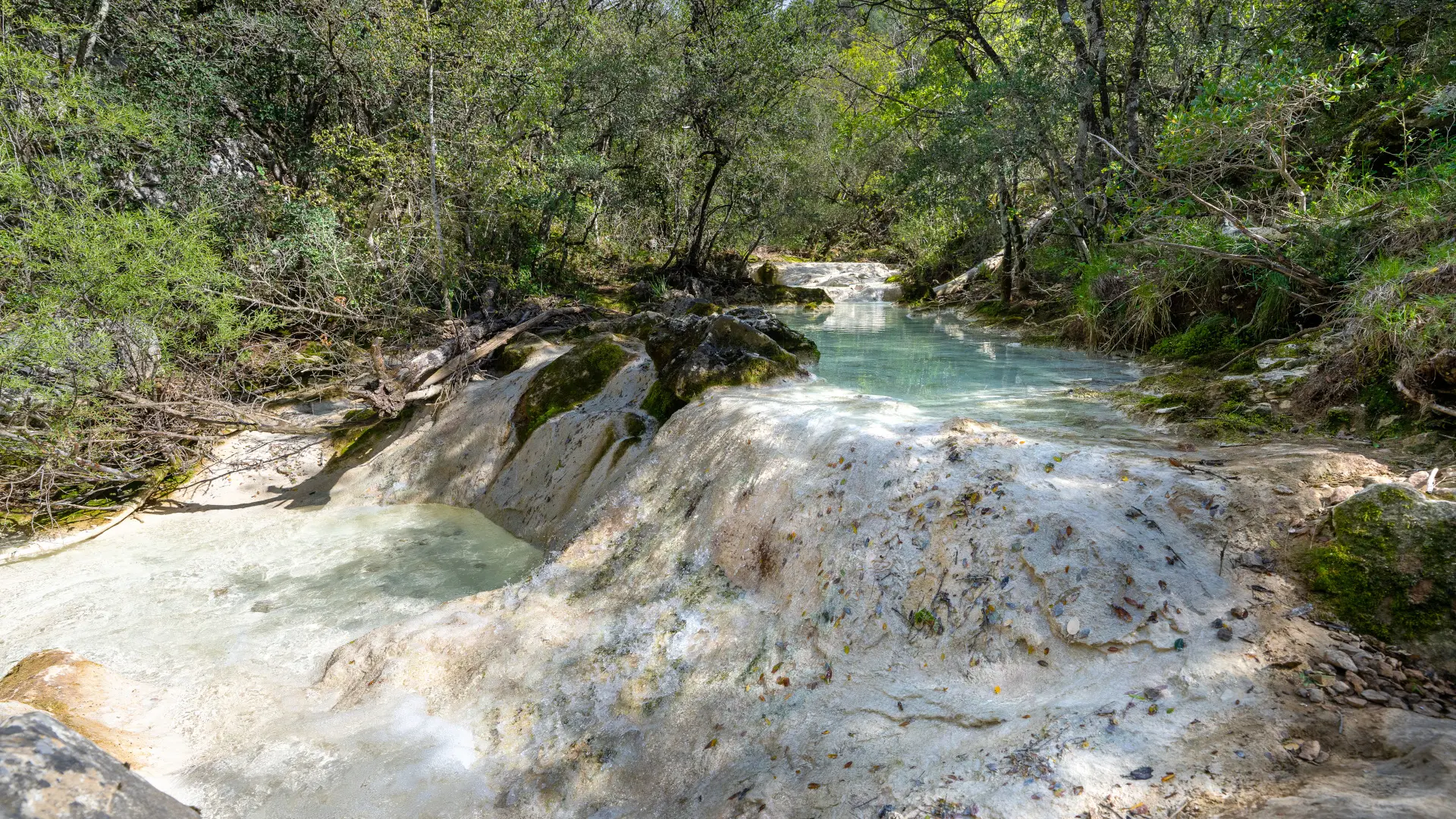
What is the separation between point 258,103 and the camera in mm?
13477

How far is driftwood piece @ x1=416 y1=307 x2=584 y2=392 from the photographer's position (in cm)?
1028

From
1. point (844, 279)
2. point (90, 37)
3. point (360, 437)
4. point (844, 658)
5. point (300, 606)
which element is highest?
point (90, 37)

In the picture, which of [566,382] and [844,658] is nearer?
[844,658]

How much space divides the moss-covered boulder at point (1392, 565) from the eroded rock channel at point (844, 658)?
0.18 m

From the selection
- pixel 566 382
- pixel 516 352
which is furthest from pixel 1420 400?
pixel 516 352

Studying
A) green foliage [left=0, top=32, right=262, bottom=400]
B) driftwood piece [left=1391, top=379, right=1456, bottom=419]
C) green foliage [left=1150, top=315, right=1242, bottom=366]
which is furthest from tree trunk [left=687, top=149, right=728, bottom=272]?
driftwood piece [left=1391, top=379, right=1456, bottom=419]

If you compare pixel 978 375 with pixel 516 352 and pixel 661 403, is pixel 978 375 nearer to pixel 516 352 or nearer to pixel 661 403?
pixel 661 403

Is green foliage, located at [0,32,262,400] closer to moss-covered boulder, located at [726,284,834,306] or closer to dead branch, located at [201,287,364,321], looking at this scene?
dead branch, located at [201,287,364,321]

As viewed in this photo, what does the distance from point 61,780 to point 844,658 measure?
140 inches

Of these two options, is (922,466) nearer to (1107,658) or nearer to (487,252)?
(1107,658)

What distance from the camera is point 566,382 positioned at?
903 cm

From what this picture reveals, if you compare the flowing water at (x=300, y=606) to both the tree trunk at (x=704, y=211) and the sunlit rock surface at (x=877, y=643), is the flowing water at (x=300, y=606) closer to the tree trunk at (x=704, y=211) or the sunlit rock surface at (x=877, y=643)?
the sunlit rock surface at (x=877, y=643)

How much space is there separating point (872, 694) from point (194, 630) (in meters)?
5.97

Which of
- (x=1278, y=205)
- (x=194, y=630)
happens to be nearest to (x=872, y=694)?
(x=194, y=630)
